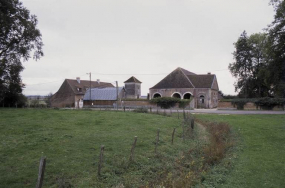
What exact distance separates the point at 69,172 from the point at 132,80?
196 feet

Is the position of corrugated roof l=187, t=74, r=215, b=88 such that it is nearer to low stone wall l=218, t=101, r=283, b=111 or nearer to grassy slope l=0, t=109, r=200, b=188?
low stone wall l=218, t=101, r=283, b=111

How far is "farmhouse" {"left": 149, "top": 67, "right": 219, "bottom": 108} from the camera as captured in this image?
5556cm

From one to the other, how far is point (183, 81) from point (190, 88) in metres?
2.40

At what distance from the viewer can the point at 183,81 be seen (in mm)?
56719

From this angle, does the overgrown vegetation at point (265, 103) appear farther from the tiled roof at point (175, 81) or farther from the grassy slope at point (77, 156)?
the grassy slope at point (77, 156)

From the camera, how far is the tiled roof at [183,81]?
56375 millimetres

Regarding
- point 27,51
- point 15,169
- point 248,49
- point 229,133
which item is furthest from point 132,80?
point 15,169

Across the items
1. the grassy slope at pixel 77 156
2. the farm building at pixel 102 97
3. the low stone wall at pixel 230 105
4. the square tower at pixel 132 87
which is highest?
the square tower at pixel 132 87

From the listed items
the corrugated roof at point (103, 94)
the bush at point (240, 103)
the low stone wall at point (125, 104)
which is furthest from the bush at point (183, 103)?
the corrugated roof at point (103, 94)

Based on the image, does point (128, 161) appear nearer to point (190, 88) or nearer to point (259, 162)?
point (259, 162)

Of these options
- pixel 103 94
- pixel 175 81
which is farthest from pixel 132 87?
pixel 175 81

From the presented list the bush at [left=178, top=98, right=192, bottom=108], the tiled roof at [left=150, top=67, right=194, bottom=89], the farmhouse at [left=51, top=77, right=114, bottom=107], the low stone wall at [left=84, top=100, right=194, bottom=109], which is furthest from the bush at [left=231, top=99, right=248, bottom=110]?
the farmhouse at [left=51, top=77, right=114, bottom=107]

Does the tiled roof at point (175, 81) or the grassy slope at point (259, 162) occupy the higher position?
the tiled roof at point (175, 81)

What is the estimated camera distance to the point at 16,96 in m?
39.7
